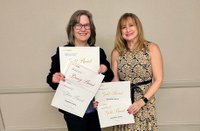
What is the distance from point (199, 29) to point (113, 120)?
3.90ft

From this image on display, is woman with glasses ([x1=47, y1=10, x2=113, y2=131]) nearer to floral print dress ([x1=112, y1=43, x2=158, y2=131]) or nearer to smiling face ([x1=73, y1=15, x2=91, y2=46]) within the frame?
smiling face ([x1=73, y1=15, x2=91, y2=46])

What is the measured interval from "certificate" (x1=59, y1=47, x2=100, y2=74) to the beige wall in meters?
0.67

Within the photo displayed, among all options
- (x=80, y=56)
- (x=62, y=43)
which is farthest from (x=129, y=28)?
(x=62, y=43)

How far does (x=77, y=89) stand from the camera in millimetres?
1542

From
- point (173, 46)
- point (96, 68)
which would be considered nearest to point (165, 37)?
point (173, 46)

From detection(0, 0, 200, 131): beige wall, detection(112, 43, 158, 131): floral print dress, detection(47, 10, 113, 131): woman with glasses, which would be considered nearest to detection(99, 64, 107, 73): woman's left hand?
detection(47, 10, 113, 131): woman with glasses

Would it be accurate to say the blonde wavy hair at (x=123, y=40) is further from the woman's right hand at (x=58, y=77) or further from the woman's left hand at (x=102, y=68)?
the woman's right hand at (x=58, y=77)

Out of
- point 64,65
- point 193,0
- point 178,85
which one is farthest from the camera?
point 178,85

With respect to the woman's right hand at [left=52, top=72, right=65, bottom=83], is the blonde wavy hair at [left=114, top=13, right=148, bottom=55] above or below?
above

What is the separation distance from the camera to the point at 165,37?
2152 millimetres

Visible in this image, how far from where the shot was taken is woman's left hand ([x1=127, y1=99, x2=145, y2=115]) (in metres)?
1.55

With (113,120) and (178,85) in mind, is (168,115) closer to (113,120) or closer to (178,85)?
(178,85)

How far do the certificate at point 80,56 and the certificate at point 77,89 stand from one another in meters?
0.03

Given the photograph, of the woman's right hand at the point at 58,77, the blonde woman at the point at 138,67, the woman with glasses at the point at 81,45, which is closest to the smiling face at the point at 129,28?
the blonde woman at the point at 138,67
